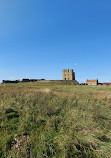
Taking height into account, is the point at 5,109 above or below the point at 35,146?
above

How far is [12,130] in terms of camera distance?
10.8 ft

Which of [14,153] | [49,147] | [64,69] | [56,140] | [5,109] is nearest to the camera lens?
[14,153]

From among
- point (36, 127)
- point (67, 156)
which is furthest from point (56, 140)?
point (36, 127)

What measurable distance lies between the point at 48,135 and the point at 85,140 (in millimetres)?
1230

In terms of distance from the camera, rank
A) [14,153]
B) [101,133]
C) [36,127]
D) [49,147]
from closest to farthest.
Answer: [14,153], [49,147], [101,133], [36,127]

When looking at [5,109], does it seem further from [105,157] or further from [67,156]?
[105,157]

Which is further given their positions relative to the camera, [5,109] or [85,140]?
[5,109]

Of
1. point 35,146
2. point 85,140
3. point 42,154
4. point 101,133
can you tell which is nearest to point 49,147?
point 42,154

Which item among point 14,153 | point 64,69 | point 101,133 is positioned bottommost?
point 101,133

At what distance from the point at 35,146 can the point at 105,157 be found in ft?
6.27

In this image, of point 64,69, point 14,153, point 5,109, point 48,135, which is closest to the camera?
point 14,153

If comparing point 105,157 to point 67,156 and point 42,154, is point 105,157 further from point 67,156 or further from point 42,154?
point 42,154

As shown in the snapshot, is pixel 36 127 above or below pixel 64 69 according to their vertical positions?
below

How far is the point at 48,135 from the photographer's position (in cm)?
302
